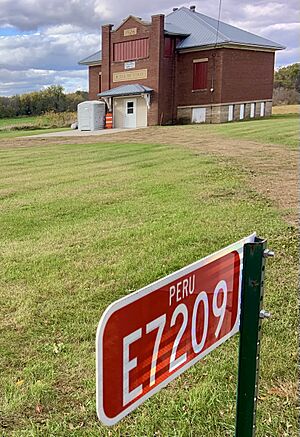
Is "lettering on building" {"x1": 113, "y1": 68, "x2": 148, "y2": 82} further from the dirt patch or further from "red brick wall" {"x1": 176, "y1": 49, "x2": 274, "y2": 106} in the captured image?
the dirt patch

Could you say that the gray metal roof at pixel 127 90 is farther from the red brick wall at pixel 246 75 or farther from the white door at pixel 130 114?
the red brick wall at pixel 246 75

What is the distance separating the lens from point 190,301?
4.40ft

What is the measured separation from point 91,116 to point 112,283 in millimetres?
26908

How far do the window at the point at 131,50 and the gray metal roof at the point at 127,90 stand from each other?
171 centimetres

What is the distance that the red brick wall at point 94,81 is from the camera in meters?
34.0

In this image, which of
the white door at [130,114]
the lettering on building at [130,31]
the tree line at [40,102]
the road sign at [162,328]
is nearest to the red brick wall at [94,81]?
the white door at [130,114]

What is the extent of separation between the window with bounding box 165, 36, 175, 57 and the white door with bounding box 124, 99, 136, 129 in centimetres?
346

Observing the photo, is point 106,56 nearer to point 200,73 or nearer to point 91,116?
point 91,116

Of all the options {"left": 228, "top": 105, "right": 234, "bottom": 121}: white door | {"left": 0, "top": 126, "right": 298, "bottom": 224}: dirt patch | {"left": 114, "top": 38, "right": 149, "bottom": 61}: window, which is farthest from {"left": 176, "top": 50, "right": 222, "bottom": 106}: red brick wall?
{"left": 0, "top": 126, "right": 298, "bottom": 224}: dirt patch

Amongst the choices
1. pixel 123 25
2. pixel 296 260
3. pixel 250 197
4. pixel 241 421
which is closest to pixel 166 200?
pixel 250 197

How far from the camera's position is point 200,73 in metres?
28.8

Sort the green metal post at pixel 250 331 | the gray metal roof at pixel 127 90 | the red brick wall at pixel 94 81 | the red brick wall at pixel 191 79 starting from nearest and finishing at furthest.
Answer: the green metal post at pixel 250 331 → the red brick wall at pixel 191 79 → the gray metal roof at pixel 127 90 → the red brick wall at pixel 94 81

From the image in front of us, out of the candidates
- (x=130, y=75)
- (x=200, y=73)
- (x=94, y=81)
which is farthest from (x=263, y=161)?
(x=94, y=81)

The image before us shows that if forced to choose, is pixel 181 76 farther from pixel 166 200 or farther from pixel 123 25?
pixel 166 200
